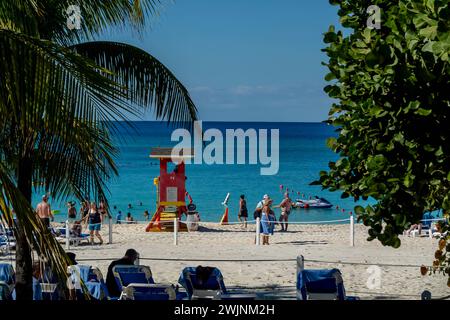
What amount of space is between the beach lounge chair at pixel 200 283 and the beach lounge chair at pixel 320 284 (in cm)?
113

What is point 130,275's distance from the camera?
35.0ft

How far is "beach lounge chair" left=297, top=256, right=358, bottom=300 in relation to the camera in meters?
10.5

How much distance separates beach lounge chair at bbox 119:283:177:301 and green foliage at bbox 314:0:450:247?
437 cm

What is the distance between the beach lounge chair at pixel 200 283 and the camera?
10938mm

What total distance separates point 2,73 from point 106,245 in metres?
15.4

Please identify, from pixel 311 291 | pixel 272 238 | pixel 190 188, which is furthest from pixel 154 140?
pixel 311 291

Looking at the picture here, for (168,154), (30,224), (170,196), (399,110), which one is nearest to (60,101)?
(30,224)

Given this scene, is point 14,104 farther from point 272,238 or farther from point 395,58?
point 272,238

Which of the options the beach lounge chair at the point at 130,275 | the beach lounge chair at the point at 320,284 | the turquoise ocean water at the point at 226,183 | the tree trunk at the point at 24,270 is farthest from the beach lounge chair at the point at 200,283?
the turquoise ocean water at the point at 226,183

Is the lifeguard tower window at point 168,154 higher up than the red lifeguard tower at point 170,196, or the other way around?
the lifeguard tower window at point 168,154

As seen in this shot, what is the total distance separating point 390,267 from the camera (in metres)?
16.0

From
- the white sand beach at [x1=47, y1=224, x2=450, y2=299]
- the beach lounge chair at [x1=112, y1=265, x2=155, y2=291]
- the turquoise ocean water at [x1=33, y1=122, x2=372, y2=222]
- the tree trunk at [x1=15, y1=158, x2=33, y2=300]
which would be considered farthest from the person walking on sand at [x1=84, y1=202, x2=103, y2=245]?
the turquoise ocean water at [x1=33, y1=122, x2=372, y2=222]

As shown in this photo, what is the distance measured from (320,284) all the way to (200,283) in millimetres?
1672

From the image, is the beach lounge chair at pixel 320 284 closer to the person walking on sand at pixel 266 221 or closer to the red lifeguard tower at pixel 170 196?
the person walking on sand at pixel 266 221
